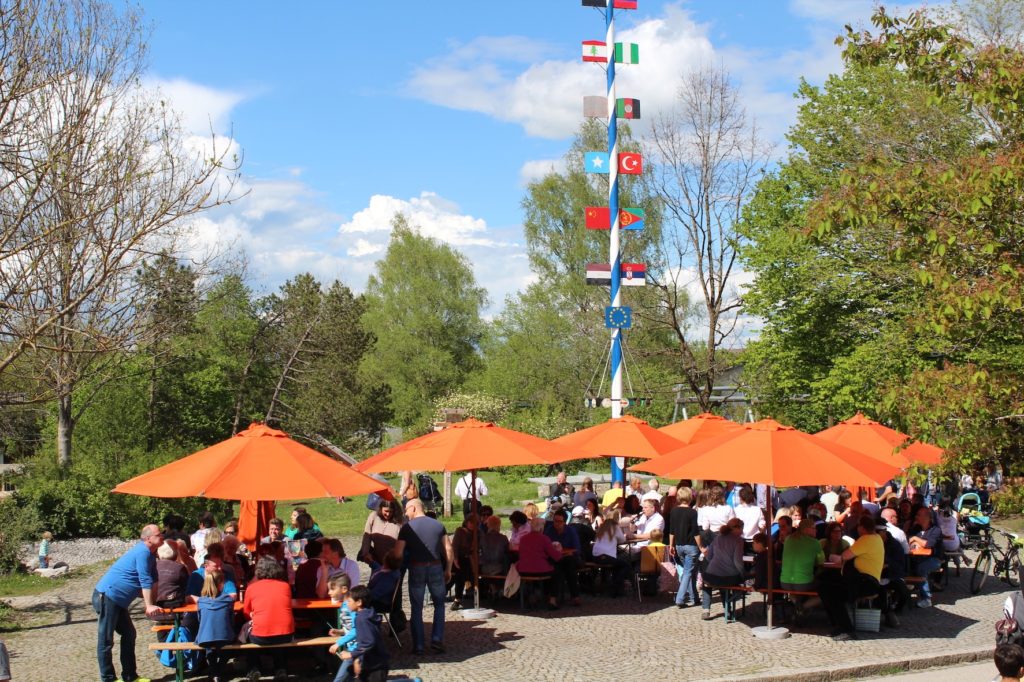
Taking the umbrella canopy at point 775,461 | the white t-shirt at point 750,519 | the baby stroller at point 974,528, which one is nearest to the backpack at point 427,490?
the white t-shirt at point 750,519

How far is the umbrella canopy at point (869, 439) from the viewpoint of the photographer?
14.9m

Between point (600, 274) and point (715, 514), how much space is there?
965 cm

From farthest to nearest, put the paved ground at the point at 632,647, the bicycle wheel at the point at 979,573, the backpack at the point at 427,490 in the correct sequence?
the backpack at the point at 427,490 < the bicycle wheel at the point at 979,573 < the paved ground at the point at 632,647

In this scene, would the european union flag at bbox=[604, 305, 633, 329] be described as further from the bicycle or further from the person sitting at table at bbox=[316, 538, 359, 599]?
the person sitting at table at bbox=[316, 538, 359, 599]

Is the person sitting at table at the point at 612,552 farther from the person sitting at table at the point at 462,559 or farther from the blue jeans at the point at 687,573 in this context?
the person sitting at table at the point at 462,559

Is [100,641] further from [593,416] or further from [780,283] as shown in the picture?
[593,416]

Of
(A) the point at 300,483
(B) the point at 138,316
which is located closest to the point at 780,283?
(B) the point at 138,316

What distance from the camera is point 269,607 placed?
9.38 meters

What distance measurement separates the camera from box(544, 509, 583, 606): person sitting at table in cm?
1361

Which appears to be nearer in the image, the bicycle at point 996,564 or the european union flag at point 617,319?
the bicycle at point 996,564

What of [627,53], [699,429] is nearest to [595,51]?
[627,53]

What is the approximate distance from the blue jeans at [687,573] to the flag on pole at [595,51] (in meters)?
13.3

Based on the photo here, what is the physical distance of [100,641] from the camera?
9359mm

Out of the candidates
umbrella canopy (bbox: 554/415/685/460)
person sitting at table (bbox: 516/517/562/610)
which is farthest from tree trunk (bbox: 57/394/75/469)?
person sitting at table (bbox: 516/517/562/610)
